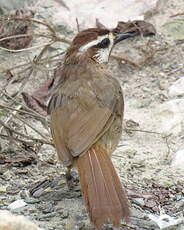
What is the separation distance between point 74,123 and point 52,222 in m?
0.75

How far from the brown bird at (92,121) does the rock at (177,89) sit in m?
1.18

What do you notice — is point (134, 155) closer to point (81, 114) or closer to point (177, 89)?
point (81, 114)

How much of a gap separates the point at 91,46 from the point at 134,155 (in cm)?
100

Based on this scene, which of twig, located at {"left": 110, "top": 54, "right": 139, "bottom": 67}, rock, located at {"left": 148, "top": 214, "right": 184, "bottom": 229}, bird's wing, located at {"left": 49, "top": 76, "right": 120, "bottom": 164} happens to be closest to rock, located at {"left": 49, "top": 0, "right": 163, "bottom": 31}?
twig, located at {"left": 110, "top": 54, "right": 139, "bottom": 67}

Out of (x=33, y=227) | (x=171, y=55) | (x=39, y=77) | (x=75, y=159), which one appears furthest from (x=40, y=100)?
(x=33, y=227)

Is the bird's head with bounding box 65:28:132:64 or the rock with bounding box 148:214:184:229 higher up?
the bird's head with bounding box 65:28:132:64

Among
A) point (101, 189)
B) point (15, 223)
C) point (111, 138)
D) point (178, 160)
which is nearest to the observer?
point (15, 223)

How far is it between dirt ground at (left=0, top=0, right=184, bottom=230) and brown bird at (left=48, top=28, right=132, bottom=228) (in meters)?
0.28

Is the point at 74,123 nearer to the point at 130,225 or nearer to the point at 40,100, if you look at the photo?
the point at 130,225

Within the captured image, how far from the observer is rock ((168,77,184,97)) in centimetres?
698

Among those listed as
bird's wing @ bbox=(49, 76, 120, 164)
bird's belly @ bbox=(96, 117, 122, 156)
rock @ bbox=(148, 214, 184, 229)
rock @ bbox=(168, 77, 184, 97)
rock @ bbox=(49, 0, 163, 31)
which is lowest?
rock @ bbox=(148, 214, 184, 229)

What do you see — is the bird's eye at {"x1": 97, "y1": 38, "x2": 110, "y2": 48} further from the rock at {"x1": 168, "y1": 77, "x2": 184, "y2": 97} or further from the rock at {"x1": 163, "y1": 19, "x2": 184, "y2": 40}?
the rock at {"x1": 163, "y1": 19, "x2": 184, "y2": 40}

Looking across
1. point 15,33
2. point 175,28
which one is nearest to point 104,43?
point 15,33

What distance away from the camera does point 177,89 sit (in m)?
7.03
